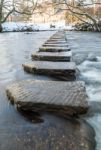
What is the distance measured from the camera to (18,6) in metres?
25.2

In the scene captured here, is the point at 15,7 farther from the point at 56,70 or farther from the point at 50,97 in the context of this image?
the point at 50,97

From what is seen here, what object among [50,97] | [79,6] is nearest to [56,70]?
[50,97]

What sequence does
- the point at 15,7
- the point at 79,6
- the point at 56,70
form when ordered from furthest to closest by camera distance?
the point at 15,7 → the point at 79,6 → the point at 56,70

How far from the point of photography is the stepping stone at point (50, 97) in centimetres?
208

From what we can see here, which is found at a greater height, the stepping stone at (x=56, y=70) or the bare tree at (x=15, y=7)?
the bare tree at (x=15, y=7)

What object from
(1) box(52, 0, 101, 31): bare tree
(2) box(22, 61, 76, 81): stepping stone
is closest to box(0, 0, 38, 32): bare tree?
(1) box(52, 0, 101, 31): bare tree

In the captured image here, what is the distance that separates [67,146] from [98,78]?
7.06ft

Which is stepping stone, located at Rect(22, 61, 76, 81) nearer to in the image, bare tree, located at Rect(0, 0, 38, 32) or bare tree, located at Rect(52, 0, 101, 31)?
bare tree, located at Rect(52, 0, 101, 31)

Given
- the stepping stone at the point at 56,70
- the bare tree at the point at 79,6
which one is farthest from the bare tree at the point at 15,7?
the stepping stone at the point at 56,70

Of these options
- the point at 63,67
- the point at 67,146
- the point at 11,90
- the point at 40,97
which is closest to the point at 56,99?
the point at 40,97

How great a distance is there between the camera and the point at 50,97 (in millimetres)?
2264

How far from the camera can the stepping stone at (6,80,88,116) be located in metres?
2.08

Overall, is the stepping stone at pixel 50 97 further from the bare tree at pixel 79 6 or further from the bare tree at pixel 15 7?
the bare tree at pixel 15 7

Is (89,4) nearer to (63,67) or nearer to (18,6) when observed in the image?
(18,6)
